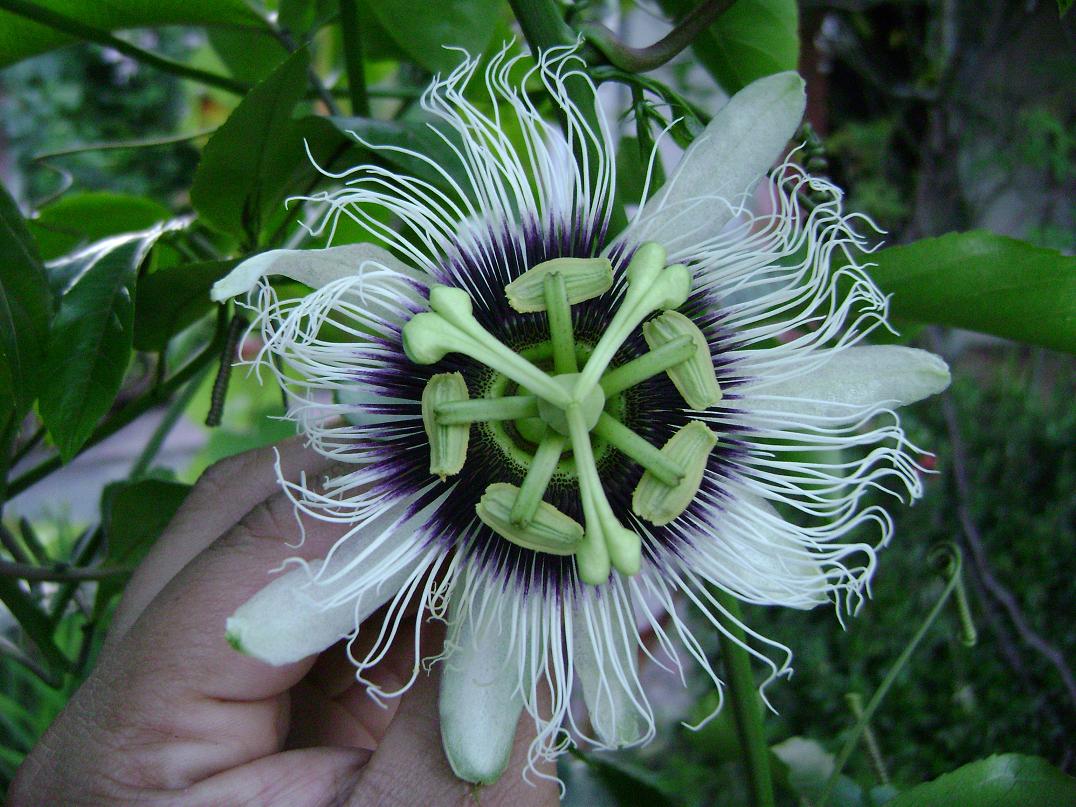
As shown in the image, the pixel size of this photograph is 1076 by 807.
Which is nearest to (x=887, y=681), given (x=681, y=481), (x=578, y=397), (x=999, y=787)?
(x=999, y=787)

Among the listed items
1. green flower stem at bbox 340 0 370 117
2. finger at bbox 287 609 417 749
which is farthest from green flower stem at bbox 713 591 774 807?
green flower stem at bbox 340 0 370 117

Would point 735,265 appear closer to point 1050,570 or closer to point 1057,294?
point 1057,294

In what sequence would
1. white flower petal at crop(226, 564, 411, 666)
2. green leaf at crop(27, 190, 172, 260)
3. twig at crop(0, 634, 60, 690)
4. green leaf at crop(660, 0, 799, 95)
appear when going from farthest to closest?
green leaf at crop(27, 190, 172, 260) → twig at crop(0, 634, 60, 690) → green leaf at crop(660, 0, 799, 95) → white flower petal at crop(226, 564, 411, 666)

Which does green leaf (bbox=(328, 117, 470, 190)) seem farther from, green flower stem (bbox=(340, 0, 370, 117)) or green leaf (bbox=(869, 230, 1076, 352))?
green leaf (bbox=(869, 230, 1076, 352))

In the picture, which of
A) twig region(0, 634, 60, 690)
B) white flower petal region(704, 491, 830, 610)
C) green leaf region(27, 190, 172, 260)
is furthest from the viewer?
green leaf region(27, 190, 172, 260)

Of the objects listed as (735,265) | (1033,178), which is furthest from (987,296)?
(1033,178)

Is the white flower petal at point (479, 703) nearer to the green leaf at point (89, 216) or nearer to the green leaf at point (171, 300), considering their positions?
the green leaf at point (171, 300)
